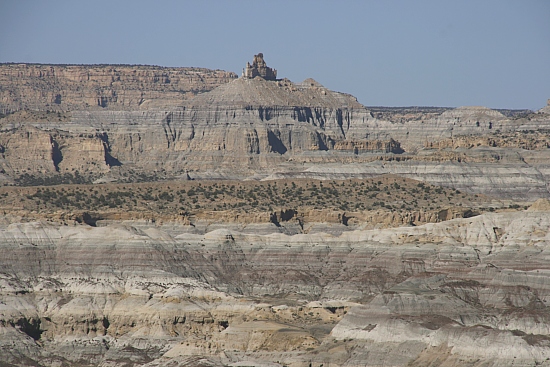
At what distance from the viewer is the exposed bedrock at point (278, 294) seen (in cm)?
9150

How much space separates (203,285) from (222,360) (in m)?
20.1

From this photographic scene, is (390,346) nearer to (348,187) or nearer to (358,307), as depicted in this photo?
(358,307)

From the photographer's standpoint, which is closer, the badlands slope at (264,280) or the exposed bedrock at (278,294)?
the exposed bedrock at (278,294)

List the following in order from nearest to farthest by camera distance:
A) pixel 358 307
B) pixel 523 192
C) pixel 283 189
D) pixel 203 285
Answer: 1. pixel 358 307
2. pixel 203 285
3. pixel 283 189
4. pixel 523 192

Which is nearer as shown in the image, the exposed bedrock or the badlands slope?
the exposed bedrock

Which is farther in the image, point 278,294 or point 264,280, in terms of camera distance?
point 264,280

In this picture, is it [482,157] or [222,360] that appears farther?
[482,157]

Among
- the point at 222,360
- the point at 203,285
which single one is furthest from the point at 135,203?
the point at 222,360

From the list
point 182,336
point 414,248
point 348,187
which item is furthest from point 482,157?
point 182,336

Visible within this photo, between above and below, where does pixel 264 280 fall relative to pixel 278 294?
above

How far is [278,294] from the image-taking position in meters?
115

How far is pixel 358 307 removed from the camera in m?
97.5

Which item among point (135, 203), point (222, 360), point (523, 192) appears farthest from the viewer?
point (523, 192)

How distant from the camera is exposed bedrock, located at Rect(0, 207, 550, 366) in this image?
300ft
